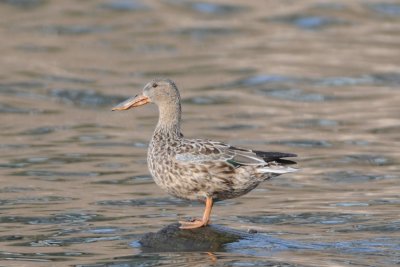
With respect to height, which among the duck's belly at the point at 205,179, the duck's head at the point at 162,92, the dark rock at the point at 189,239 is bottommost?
the dark rock at the point at 189,239

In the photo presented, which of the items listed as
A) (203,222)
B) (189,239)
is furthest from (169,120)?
(189,239)

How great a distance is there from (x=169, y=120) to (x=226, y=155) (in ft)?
3.73

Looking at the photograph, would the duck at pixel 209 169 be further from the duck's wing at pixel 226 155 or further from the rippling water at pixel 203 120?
the rippling water at pixel 203 120

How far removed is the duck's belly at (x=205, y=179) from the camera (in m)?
10.4

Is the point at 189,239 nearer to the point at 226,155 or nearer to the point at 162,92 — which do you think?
the point at 226,155

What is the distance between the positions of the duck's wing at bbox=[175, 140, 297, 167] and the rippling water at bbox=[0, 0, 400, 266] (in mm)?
766

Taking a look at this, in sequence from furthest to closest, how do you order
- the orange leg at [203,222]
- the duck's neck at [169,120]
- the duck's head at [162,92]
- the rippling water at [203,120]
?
the duck's head at [162,92], the duck's neck at [169,120], the rippling water at [203,120], the orange leg at [203,222]

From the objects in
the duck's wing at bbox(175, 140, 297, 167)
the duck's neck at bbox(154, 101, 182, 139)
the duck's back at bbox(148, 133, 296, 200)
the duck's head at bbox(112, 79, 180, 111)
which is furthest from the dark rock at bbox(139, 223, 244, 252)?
the duck's head at bbox(112, 79, 180, 111)

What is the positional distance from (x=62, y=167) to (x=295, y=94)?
693 cm

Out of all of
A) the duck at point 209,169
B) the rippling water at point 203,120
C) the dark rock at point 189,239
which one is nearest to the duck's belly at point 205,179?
the duck at point 209,169

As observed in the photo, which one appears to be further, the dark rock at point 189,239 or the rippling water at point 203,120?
the rippling water at point 203,120

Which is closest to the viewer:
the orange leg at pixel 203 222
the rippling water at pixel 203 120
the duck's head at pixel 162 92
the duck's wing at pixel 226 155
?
Answer: the duck's wing at pixel 226 155

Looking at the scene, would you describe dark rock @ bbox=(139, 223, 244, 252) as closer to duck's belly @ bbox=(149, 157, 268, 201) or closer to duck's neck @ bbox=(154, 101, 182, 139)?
duck's belly @ bbox=(149, 157, 268, 201)

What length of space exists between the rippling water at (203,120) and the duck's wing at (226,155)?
2.51 feet
